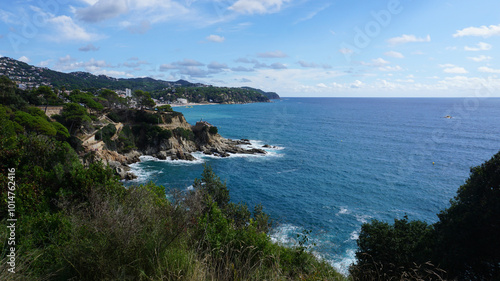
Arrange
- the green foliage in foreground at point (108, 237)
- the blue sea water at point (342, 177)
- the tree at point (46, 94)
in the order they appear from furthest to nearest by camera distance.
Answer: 1. the tree at point (46, 94)
2. the blue sea water at point (342, 177)
3. the green foliage in foreground at point (108, 237)

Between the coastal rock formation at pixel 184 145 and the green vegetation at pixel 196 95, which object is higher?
the green vegetation at pixel 196 95

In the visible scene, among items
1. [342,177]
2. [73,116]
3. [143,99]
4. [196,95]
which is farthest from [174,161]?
[196,95]

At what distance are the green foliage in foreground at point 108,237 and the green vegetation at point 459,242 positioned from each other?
4.93m

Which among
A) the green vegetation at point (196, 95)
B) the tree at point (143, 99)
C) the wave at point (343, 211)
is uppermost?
the green vegetation at point (196, 95)

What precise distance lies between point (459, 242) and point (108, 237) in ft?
38.4

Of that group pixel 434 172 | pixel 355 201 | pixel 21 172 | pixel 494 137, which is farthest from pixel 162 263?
pixel 494 137

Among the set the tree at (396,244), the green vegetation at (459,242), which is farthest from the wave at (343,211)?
the green vegetation at (459,242)

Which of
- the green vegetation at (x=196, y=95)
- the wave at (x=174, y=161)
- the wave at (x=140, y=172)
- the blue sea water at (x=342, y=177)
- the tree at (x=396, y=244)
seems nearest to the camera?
the tree at (x=396, y=244)

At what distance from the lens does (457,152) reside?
46.6m

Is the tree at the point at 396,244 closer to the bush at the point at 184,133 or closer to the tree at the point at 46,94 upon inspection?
the bush at the point at 184,133

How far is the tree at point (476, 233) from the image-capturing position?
9.01 metres

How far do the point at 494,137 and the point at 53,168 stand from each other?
77.8 metres

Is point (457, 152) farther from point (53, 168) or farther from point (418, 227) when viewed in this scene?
point (53, 168)

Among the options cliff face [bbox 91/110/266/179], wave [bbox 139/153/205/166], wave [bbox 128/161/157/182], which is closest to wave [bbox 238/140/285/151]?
cliff face [bbox 91/110/266/179]
